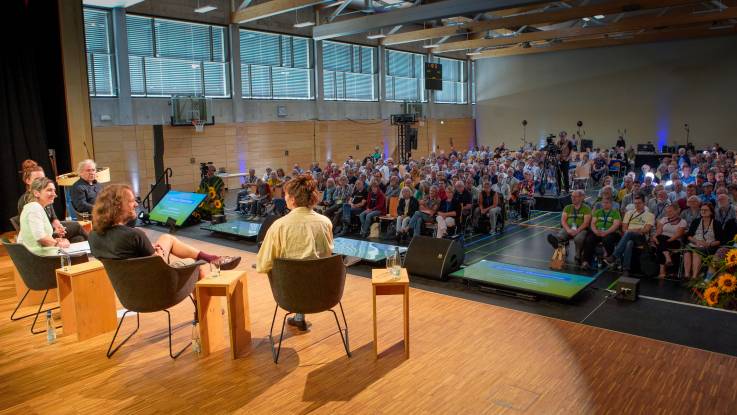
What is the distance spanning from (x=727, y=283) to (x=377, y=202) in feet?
21.0

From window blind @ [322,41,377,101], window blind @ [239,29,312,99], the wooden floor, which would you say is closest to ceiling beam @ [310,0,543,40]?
window blind @ [239,29,312,99]

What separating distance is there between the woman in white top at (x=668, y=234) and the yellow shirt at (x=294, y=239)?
4.61m

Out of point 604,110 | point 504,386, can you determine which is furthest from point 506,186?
point 604,110

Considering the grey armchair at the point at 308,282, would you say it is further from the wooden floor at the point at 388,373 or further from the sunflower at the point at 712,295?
the sunflower at the point at 712,295

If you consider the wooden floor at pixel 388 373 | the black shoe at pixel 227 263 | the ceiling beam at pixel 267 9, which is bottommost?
the wooden floor at pixel 388 373

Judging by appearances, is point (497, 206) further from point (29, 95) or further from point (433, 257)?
point (29, 95)

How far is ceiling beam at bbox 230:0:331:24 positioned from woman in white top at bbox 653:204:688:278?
903cm

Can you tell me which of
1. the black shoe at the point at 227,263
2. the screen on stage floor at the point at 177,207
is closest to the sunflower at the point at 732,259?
the black shoe at the point at 227,263

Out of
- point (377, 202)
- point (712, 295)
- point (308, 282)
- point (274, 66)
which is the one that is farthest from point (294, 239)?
point (274, 66)

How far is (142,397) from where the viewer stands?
354cm

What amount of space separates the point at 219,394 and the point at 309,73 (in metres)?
14.8

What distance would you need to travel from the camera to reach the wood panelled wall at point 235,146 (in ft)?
43.0

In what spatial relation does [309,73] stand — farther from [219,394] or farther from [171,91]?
[219,394]

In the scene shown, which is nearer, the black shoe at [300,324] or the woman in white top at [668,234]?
the black shoe at [300,324]
